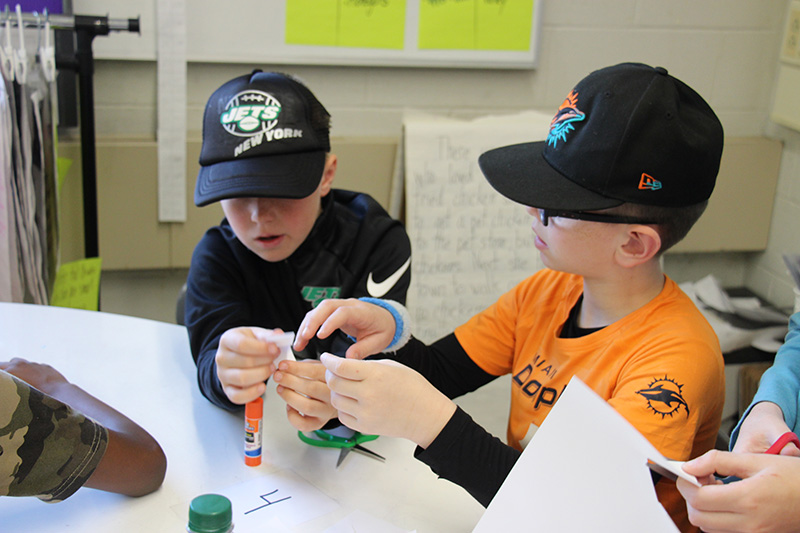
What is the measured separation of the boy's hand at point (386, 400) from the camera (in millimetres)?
948

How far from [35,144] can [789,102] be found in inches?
95.1

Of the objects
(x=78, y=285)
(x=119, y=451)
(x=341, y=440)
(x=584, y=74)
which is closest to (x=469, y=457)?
(x=341, y=440)

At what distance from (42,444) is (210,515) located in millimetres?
205

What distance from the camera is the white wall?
7.58ft

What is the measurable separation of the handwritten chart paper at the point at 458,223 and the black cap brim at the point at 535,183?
1.27m

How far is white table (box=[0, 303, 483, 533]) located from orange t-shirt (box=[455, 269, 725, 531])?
0.81 ft

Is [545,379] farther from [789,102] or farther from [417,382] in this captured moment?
[789,102]

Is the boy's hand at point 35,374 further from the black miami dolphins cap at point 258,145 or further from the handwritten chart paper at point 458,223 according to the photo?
the handwritten chart paper at point 458,223

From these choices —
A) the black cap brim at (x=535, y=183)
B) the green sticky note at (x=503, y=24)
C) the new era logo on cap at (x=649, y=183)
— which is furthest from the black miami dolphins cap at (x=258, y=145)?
the green sticky note at (x=503, y=24)

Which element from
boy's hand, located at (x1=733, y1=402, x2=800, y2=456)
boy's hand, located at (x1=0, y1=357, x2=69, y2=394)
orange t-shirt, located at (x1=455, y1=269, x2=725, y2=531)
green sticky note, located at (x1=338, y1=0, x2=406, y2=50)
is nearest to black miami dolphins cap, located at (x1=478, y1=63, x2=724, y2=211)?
orange t-shirt, located at (x1=455, y1=269, x2=725, y2=531)

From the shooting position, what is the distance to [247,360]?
107 cm

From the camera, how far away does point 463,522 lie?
0.99m

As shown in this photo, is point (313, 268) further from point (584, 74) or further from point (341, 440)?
point (584, 74)

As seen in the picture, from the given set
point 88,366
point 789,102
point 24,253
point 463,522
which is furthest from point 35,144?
point 789,102
